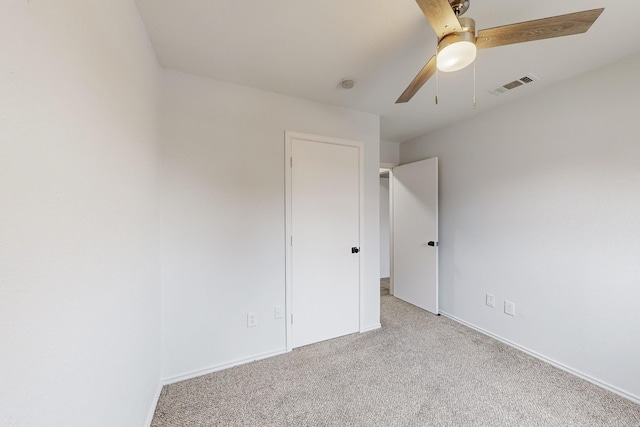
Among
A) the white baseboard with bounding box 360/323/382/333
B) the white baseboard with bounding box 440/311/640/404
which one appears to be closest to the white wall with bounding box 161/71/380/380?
the white baseboard with bounding box 360/323/382/333

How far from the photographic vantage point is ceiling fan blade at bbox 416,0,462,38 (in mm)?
1026

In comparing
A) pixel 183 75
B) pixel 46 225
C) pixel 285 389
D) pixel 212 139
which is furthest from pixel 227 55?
pixel 285 389

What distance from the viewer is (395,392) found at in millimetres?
1757

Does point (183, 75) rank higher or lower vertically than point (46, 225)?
higher

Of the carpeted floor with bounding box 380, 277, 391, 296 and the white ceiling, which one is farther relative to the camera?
the carpeted floor with bounding box 380, 277, 391, 296

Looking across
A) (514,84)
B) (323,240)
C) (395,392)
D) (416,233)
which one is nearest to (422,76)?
(514,84)

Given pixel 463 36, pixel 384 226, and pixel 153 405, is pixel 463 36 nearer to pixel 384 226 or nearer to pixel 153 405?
pixel 153 405

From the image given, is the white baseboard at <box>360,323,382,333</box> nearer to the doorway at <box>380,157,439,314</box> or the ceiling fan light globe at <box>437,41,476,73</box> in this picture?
the doorway at <box>380,157,439,314</box>

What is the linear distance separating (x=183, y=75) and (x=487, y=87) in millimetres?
2576

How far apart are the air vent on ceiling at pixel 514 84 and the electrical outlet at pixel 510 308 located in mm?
2020

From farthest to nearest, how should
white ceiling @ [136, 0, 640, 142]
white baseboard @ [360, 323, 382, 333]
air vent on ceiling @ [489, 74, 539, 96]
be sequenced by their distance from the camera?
white baseboard @ [360, 323, 382, 333], air vent on ceiling @ [489, 74, 539, 96], white ceiling @ [136, 0, 640, 142]

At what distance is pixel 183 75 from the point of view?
6.25 feet

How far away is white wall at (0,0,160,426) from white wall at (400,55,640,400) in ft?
10.1

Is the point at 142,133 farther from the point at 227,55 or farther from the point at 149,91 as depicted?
the point at 227,55
